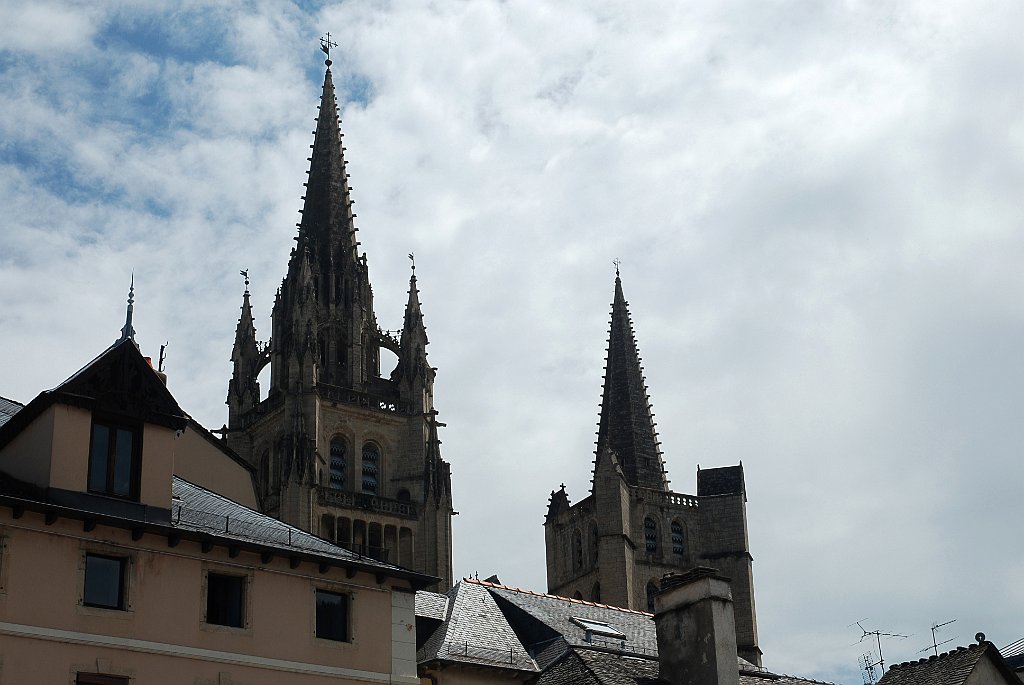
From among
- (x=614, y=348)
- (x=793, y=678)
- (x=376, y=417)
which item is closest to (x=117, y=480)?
(x=793, y=678)

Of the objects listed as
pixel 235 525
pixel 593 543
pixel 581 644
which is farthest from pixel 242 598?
pixel 593 543

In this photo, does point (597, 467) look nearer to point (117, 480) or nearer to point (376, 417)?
point (376, 417)

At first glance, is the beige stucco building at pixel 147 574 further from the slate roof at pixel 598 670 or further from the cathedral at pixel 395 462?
the cathedral at pixel 395 462

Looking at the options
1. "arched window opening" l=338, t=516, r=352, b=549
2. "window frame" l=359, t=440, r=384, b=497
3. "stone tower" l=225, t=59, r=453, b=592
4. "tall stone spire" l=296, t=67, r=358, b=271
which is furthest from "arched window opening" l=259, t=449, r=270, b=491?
"tall stone spire" l=296, t=67, r=358, b=271

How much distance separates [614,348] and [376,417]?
1922cm

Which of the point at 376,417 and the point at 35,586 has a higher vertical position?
the point at 376,417

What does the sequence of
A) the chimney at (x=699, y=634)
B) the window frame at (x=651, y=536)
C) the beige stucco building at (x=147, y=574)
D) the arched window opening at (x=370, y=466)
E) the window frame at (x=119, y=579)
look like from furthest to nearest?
the window frame at (x=651, y=536) < the arched window opening at (x=370, y=466) < the chimney at (x=699, y=634) < the window frame at (x=119, y=579) < the beige stucco building at (x=147, y=574)

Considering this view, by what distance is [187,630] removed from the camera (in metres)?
27.7

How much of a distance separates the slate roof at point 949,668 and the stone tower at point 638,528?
4913 centimetres

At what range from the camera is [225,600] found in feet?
93.7


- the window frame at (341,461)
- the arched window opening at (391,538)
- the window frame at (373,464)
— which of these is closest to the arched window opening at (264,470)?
the window frame at (341,461)

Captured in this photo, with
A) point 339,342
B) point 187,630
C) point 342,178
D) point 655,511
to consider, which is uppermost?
point 342,178

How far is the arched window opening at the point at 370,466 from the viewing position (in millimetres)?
94500

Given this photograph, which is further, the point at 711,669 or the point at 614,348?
the point at 614,348
